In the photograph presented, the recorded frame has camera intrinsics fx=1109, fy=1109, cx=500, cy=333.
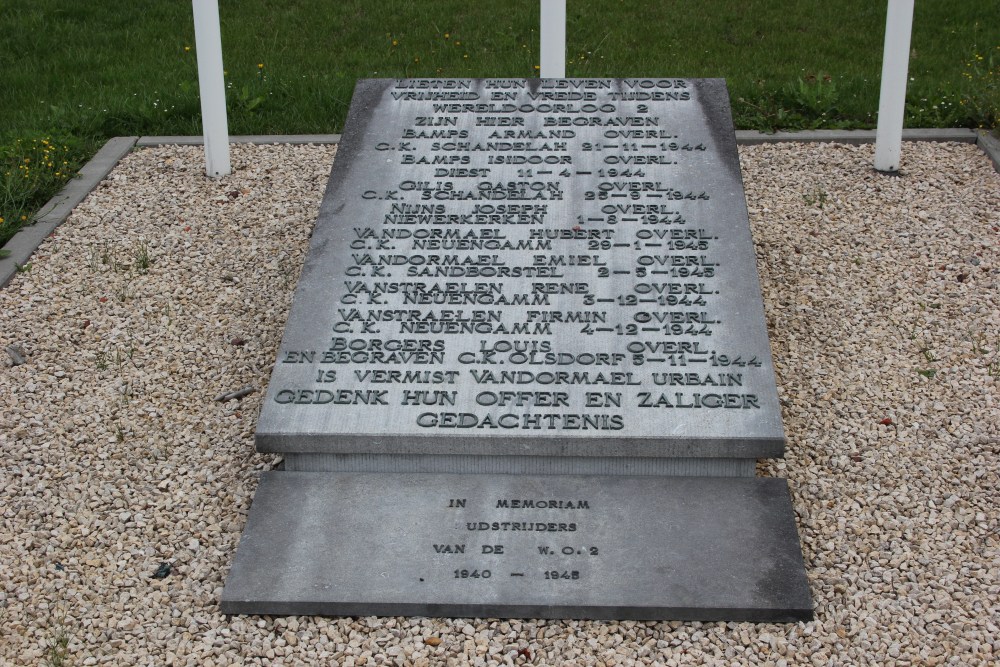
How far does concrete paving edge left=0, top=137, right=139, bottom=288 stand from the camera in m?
6.46

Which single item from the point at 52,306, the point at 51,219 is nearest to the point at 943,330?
the point at 52,306

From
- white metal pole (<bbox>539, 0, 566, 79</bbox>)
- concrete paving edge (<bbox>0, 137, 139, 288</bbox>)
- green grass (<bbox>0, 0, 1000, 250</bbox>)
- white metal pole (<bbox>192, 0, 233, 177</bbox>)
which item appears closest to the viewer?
concrete paving edge (<bbox>0, 137, 139, 288</bbox>)

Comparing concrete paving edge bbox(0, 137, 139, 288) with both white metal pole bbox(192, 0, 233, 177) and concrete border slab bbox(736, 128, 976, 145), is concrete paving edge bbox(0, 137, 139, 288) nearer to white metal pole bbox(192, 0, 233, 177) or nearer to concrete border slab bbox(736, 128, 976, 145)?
white metal pole bbox(192, 0, 233, 177)

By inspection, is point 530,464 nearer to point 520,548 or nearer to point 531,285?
point 520,548

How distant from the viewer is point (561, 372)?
14.7 ft

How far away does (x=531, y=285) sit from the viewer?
4781 millimetres

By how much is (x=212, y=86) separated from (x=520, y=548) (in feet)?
14.2

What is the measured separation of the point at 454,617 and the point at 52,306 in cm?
328

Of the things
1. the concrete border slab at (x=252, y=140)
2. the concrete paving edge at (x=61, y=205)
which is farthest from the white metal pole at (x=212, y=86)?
the concrete paving edge at (x=61, y=205)

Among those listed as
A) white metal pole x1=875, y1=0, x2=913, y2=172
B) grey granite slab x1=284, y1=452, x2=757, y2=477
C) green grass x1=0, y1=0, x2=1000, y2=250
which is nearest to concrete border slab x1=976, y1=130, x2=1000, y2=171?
green grass x1=0, y1=0, x2=1000, y2=250

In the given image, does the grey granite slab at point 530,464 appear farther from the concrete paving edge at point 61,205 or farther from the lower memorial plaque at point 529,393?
the concrete paving edge at point 61,205

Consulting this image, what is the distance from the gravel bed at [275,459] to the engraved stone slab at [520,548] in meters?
0.10

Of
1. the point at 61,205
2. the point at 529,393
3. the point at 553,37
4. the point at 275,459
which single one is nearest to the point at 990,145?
the point at 553,37

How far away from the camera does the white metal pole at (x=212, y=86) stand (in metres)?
7.03
